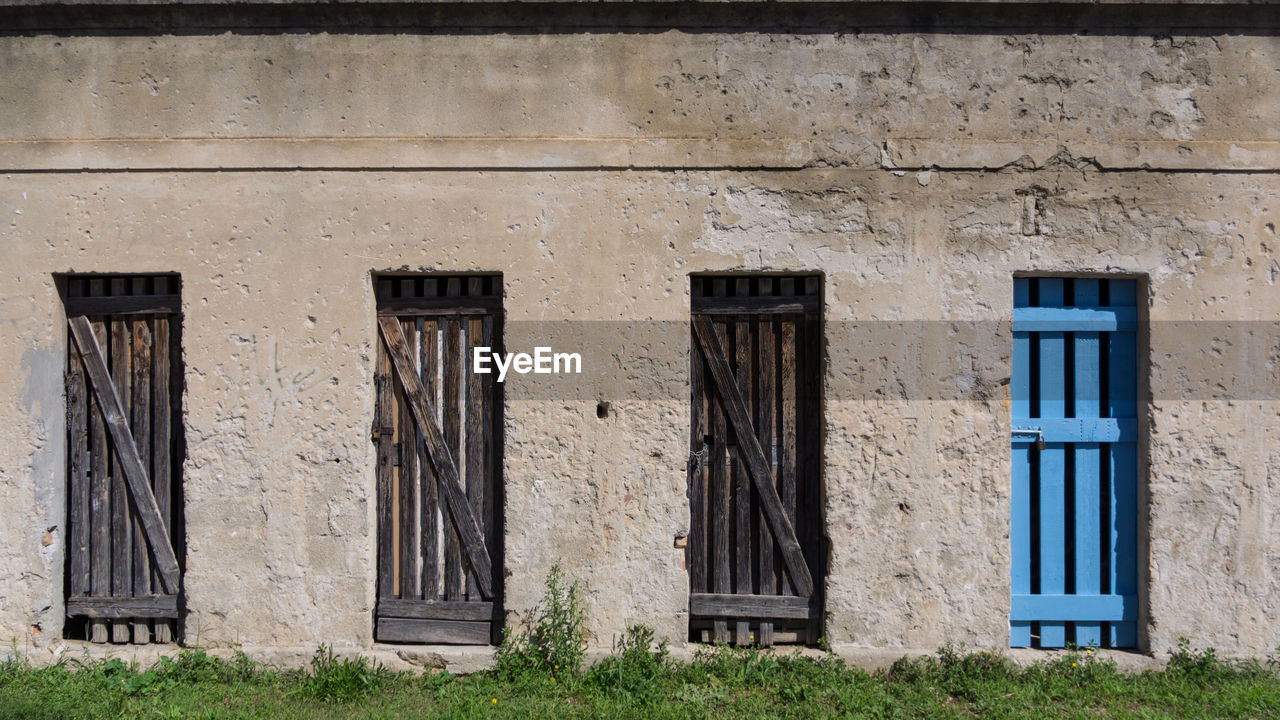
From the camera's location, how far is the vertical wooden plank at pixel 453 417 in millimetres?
4215

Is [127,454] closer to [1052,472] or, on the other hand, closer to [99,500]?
[99,500]

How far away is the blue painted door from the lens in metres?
4.13

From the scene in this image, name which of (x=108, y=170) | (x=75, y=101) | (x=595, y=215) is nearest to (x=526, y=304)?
(x=595, y=215)

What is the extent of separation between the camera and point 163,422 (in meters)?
4.24

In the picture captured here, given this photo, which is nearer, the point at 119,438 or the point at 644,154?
the point at 644,154

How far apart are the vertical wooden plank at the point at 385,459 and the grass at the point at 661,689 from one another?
471 millimetres

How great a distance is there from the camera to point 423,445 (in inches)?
166

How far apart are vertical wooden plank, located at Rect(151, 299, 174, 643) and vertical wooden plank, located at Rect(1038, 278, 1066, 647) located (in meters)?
4.83

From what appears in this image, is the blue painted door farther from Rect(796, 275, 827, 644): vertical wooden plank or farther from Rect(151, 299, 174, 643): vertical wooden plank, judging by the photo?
Rect(151, 299, 174, 643): vertical wooden plank

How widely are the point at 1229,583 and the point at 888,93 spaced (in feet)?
10.3

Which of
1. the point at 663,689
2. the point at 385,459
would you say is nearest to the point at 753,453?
the point at 663,689

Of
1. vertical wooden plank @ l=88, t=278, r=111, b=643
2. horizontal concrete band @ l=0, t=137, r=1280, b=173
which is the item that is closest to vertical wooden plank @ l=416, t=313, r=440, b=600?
horizontal concrete band @ l=0, t=137, r=1280, b=173

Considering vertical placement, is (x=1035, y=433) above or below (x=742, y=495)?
above

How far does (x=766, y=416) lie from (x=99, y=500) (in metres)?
3.76
